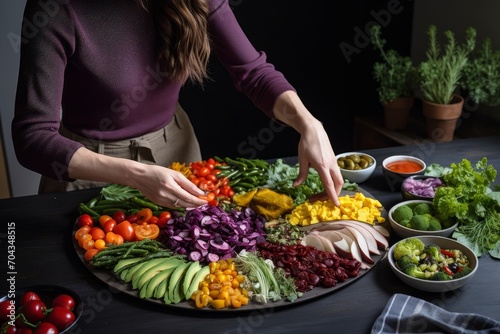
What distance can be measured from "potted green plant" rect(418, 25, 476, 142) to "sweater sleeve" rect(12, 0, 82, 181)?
2.05 meters

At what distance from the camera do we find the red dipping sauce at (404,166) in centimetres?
232

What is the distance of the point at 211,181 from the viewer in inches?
88.6

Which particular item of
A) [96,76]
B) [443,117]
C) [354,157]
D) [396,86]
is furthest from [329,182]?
[396,86]

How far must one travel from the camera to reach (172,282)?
1.68 meters

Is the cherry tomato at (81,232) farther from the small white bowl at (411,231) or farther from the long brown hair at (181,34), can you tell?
the small white bowl at (411,231)

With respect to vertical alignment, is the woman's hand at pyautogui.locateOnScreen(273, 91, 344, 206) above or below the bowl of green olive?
above

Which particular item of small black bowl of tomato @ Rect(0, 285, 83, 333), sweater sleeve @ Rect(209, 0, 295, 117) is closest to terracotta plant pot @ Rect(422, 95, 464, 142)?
sweater sleeve @ Rect(209, 0, 295, 117)

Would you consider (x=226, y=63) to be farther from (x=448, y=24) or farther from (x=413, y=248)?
(x=448, y=24)

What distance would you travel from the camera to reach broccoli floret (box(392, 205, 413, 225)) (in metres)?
1.92

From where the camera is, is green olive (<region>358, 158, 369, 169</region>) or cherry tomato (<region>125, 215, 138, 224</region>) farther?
green olive (<region>358, 158, 369, 169</region>)

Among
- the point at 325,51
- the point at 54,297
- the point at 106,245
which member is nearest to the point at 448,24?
the point at 325,51

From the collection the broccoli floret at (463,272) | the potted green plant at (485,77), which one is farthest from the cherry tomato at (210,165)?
the potted green plant at (485,77)

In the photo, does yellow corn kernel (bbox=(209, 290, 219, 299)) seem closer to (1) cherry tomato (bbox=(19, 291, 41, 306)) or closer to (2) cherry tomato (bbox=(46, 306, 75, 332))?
(2) cherry tomato (bbox=(46, 306, 75, 332))

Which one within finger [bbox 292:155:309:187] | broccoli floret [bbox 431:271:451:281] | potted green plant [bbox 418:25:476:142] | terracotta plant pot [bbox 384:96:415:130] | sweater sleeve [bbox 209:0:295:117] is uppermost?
sweater sleeve [bbox 209:0:295:117]
